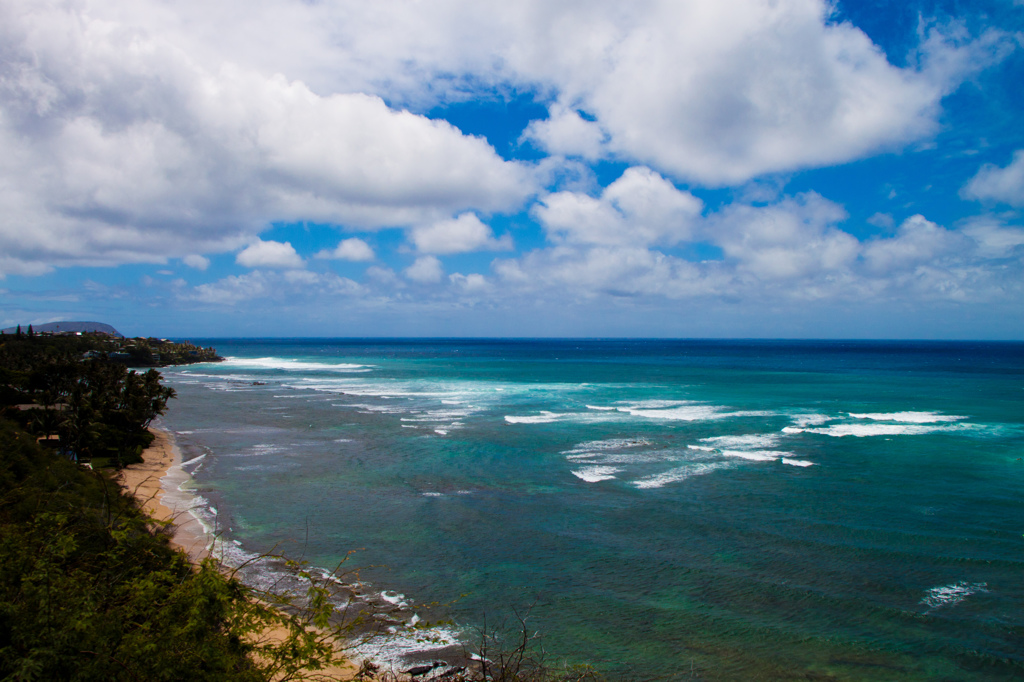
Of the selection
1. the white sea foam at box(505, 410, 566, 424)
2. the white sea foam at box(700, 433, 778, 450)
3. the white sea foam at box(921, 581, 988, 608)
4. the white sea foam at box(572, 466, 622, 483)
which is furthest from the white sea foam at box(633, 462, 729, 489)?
the white sea foam at box(505, 410, 566, 424)

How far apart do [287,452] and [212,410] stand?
22.5 metres

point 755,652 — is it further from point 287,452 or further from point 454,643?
point 287,452

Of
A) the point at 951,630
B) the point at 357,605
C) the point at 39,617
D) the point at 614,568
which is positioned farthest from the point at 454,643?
the point at 951,630

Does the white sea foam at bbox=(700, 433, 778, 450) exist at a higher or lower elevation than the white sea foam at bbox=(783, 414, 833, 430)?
lower

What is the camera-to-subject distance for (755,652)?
1376 cm

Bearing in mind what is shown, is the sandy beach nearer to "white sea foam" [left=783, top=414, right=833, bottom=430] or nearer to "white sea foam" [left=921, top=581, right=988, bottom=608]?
"white sea foam" [left=921, top=581, right=988, bottom=608]

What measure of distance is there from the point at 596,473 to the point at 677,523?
24.9ft

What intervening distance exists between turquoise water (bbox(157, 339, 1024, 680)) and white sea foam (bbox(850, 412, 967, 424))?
0.53 meters

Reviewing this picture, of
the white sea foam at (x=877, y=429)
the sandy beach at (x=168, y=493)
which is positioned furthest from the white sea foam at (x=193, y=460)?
the white sea foam at (x=877, y=429)

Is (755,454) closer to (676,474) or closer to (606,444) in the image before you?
(676,474)

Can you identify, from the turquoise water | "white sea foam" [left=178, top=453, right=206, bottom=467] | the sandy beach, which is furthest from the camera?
"white sea foam" [left=178, top=453, right=206, bottom=467]

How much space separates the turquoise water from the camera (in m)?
14.4

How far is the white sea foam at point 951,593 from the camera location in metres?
16.0

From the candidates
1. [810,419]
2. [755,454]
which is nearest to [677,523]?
[755,454]
